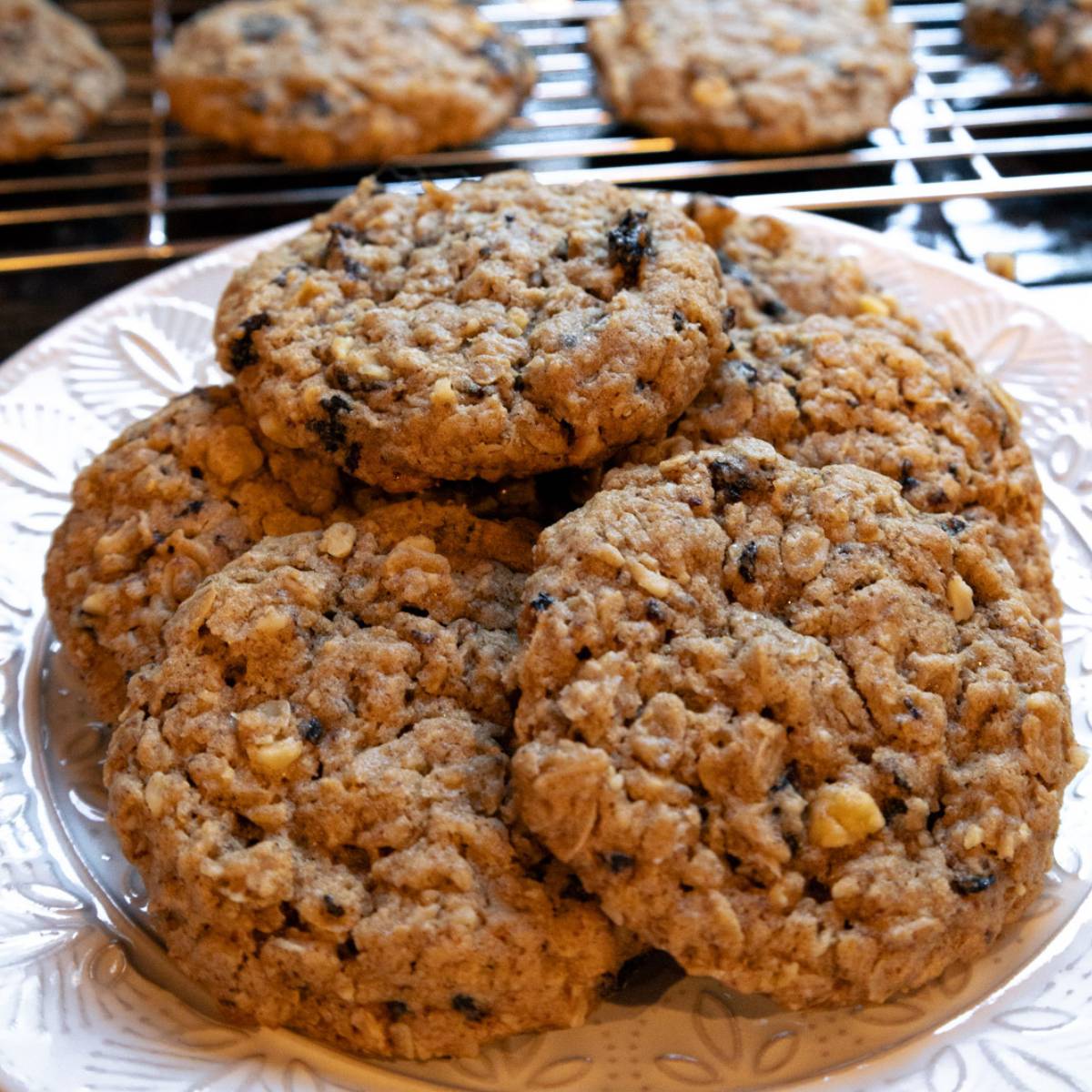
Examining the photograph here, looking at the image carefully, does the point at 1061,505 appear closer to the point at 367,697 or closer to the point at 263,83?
the point at 367,697

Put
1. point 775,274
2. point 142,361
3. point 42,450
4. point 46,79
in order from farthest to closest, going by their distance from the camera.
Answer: point 46,79
point 142,361
point 42,450
point 775,274

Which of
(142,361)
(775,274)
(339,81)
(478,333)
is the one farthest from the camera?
(339,81)

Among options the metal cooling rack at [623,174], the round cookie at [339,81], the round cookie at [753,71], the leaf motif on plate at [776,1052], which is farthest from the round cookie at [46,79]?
the leaf motif on plate at [776,1052]

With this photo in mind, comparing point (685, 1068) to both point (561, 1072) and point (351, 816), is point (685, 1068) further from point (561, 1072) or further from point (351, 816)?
point (351, 816)

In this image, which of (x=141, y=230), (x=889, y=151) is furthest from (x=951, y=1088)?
(x=141, y=230)

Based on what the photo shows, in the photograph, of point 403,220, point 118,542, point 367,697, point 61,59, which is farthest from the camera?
point 61,59

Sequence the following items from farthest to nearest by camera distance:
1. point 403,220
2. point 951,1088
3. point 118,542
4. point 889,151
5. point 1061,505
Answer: point 889,151 < point 1061,505 < point 403,220 < point 118,542 < point 951,1088

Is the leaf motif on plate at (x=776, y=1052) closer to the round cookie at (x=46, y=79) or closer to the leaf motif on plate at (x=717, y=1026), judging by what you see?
the leaf motif on plate at (x=717, y=1026)

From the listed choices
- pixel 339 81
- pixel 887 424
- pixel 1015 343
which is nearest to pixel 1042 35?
pixel 1015 343
